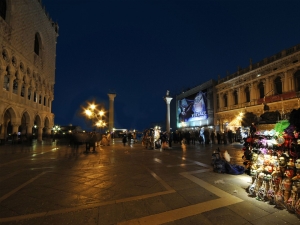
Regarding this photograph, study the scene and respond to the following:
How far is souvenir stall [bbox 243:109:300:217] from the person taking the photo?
10.7 ft

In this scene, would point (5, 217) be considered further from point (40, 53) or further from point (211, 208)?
point (40, 53)

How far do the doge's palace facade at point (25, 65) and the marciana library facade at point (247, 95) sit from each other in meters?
25.2

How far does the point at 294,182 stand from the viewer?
128 inches

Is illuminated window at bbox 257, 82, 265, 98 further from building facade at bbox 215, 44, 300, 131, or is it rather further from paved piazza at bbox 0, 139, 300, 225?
paved piazza at bbox 0, 139, 300, 225

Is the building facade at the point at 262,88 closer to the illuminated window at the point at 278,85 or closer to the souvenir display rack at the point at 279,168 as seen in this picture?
the illuminated window at the point at 278,85

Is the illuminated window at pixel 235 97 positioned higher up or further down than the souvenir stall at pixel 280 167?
higher up

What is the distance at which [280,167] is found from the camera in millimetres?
3547

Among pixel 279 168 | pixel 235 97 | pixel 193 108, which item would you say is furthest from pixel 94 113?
pixel 279 168

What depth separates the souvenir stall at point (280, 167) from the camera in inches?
129

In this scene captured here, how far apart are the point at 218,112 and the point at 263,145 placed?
32.2m

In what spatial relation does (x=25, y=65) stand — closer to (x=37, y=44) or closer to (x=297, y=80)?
(x=37, y=44)

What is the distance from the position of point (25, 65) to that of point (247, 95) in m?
33.3

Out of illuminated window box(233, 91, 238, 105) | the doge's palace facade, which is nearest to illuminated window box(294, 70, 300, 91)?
illuminated window box(233, 91, 238, 105)

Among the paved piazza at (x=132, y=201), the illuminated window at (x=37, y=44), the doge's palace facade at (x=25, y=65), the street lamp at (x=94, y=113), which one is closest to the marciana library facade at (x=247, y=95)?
the paved piazza at (x=132, y=201)
